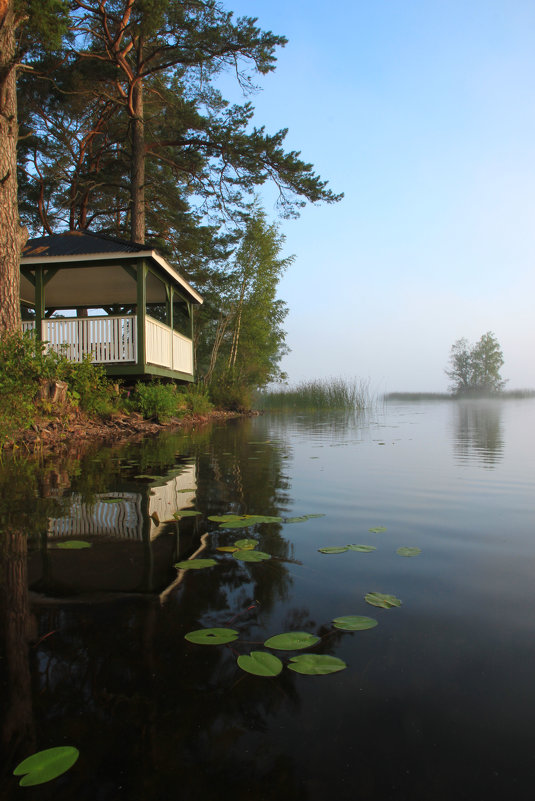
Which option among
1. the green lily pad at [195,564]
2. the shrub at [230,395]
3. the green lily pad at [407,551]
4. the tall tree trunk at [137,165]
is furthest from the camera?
the shrub at [230,395]

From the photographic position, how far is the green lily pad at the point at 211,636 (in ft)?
4.05

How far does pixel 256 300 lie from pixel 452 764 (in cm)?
2392

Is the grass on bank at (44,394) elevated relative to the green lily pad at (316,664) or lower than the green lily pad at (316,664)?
elevated

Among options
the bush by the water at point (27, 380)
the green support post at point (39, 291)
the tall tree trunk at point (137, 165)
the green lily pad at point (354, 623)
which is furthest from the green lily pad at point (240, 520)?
the tall tree trunk at point (137, 165)

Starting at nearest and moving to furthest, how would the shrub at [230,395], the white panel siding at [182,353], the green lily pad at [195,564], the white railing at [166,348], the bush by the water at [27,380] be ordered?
the green lily pad at [195,564] → the bush by the water at [27,380] → the white railing at [166,348] → the white panel siding at [182,353] → the shrub at [230,395]

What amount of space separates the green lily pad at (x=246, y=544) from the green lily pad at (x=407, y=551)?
0.60 metres

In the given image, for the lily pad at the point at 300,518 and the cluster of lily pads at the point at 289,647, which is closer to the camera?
the cluster of lily pads at the point at 289,647

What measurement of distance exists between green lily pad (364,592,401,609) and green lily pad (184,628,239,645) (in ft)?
1.46

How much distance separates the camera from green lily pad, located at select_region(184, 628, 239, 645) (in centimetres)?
123

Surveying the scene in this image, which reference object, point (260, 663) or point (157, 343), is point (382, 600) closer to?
point (260, 663)

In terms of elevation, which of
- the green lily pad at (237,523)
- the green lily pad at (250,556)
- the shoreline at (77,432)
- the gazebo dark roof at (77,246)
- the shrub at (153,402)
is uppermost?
the gazebo dark roof at (77,246)

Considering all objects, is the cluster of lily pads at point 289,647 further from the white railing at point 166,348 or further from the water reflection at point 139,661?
the white railing at point 166,348

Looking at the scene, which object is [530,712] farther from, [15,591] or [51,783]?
[15,591]

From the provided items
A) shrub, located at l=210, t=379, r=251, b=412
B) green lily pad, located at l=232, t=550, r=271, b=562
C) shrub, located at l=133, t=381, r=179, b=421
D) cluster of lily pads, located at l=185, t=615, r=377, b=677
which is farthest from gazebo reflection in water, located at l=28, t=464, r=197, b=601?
shrub, located at l=210, t=379, r=251, b=412
